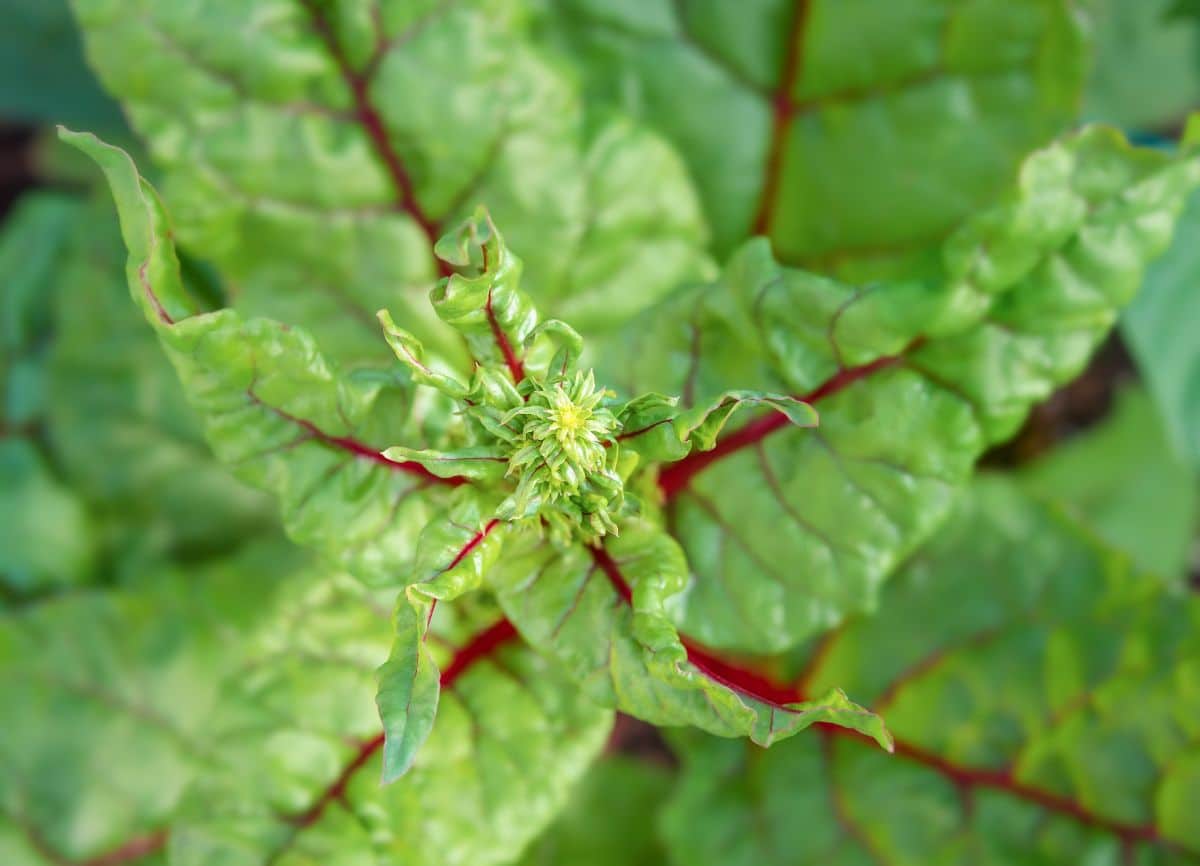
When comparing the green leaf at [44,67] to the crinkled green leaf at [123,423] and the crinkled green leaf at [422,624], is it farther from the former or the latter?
the crinkled green leaf at [422,624]

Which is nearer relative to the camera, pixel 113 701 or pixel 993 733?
pixel 993 733

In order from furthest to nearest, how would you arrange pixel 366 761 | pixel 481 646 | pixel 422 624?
1. pixel 481 646
2. pixel 366 761
3. pixel 422 624

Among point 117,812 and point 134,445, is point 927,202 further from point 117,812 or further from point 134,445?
point 117,812

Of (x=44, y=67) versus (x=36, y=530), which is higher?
(x=44, y=67)

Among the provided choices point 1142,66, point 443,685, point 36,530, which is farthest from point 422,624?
point 1142,66

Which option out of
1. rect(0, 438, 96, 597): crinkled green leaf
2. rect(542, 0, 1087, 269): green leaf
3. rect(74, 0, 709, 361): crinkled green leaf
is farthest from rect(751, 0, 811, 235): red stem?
rect(0, 438, 96, 597): crinkled green leaf

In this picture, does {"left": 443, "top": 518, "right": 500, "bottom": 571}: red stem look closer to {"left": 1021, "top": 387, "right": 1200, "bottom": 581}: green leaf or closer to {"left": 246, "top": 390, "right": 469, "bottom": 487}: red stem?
{"left": 246, "top": 390, "right": 469, "bottom": 487}: red stem

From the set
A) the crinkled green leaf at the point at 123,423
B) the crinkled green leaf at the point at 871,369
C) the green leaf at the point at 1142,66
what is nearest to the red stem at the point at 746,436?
the crinkled green leaf at the point at 871,369

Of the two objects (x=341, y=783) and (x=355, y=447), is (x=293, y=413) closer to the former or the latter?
(x=355, y=447)
